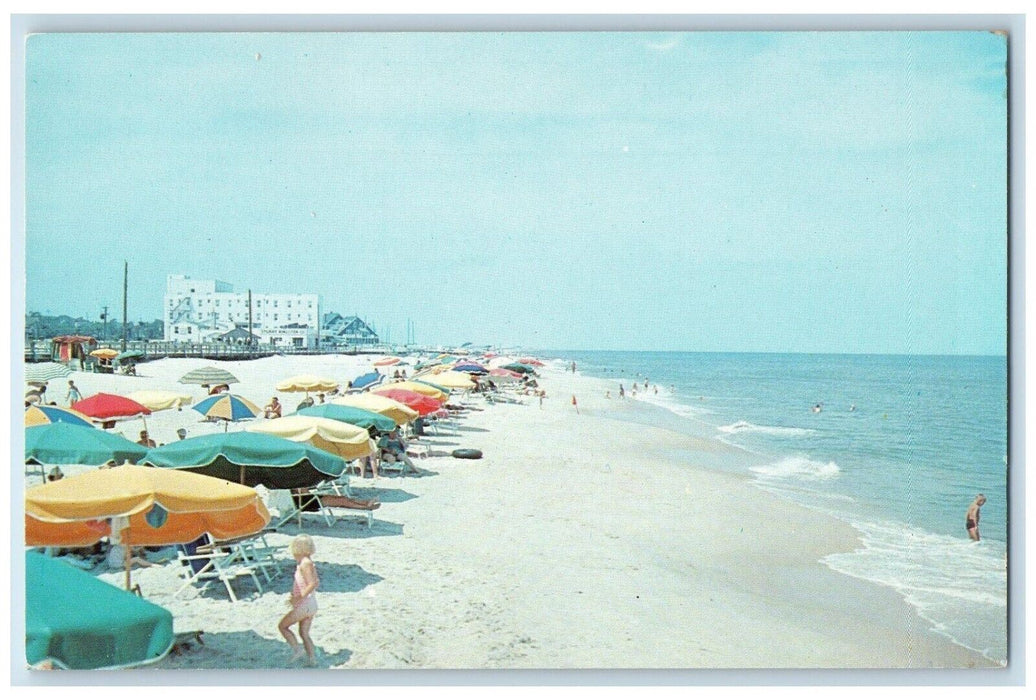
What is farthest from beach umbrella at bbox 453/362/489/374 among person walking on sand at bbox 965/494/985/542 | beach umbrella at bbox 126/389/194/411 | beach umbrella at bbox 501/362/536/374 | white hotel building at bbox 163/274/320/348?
person walking on sand at bbox 965/494/985/542

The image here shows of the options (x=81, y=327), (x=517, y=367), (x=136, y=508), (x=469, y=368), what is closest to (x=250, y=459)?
(x=136, y=508)

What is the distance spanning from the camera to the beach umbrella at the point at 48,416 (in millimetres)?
6570

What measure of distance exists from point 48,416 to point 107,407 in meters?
3.17

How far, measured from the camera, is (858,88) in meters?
6.71

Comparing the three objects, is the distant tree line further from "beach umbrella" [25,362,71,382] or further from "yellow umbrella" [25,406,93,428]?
"yellow umbrella" [25,406,93,428]

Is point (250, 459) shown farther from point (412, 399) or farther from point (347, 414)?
point (412, 399)

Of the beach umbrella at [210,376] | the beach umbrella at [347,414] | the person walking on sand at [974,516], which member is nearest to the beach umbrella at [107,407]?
the beach umbrella at [347,414]

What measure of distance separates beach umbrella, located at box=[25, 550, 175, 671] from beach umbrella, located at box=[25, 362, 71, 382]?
245cm

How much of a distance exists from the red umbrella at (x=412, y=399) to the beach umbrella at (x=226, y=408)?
205cm

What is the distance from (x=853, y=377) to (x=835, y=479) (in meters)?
33.2

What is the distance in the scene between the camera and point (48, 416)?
7.09 metres

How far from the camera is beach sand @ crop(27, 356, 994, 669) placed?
6281 millimetres

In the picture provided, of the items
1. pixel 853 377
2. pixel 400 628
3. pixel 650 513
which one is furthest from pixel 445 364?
pixel 853 377

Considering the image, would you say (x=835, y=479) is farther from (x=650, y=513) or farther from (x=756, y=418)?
(x=756, y=418)
